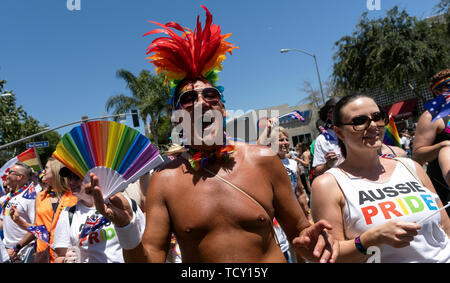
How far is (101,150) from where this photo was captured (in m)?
1.74

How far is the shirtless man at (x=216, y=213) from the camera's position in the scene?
167 cm

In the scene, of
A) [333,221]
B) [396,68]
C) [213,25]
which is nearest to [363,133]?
[333,221]

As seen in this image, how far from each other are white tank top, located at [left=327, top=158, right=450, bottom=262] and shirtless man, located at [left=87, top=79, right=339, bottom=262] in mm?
321

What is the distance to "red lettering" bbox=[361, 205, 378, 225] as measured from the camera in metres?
1.83

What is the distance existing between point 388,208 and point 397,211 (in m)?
0.05

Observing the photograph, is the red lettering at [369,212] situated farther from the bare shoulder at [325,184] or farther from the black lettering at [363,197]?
the bare shoulder at [325,184]

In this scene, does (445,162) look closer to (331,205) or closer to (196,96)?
(331,205)

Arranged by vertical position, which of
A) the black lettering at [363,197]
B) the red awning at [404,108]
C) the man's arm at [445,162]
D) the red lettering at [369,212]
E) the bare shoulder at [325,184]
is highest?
the red awning at [404,108]

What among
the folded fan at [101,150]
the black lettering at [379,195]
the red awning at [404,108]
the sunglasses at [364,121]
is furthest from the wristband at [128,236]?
the red awning at [404,108]

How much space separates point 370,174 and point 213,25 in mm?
1439

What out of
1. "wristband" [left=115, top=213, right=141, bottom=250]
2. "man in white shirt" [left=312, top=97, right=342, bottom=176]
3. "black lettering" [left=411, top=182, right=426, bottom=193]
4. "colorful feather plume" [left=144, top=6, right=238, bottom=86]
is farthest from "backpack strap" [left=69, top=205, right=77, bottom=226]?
"man in white shirt" [left=312, top=97, right=342, bottom=176]

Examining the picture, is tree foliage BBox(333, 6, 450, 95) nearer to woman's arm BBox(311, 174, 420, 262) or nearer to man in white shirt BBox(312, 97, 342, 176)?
man in white shirt BBox(312, 97, 342, 176)

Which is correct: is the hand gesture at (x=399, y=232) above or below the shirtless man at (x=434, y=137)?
below
